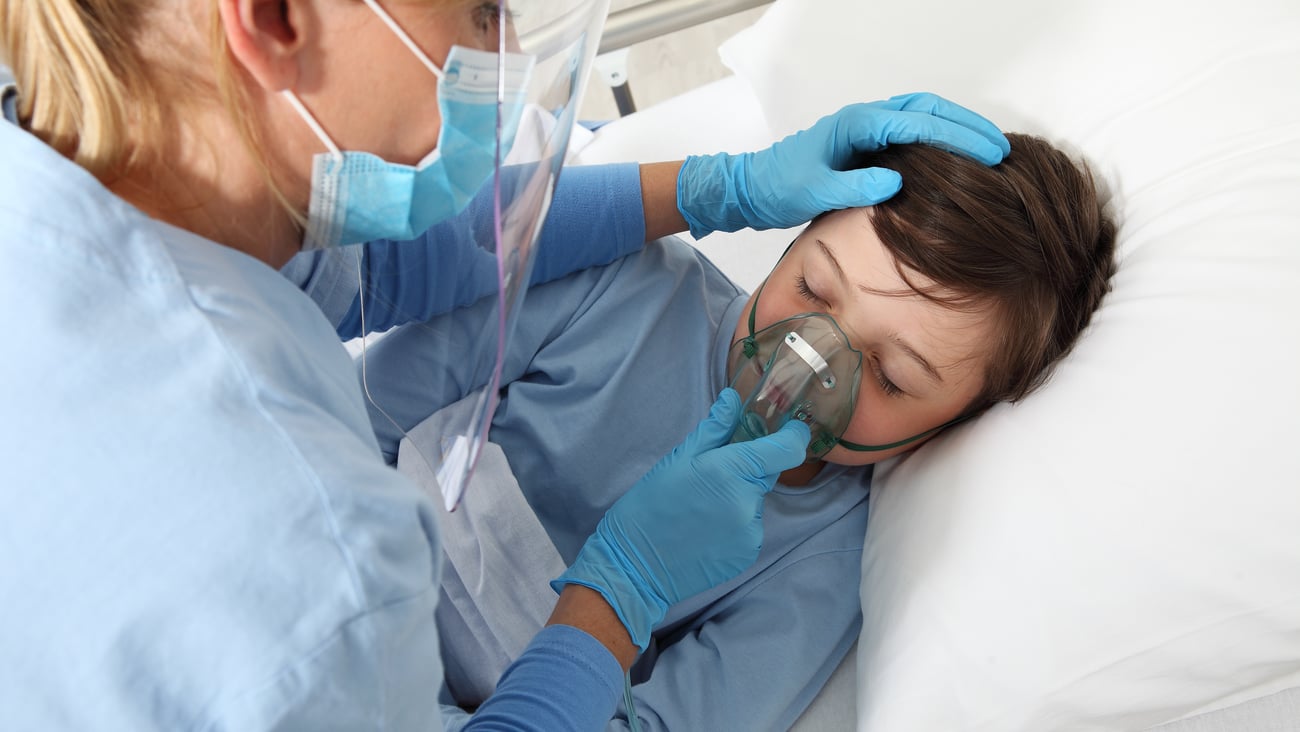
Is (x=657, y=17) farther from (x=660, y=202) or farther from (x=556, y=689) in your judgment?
(x=556, y=689)

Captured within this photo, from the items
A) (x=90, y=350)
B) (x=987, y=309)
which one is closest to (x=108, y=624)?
(x=90, y=350)

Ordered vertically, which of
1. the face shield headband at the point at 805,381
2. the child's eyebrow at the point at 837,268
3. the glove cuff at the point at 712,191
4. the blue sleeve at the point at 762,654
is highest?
the glove cuff at the point at 712,191

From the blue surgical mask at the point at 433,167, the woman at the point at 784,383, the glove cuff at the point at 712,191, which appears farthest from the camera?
the glove cuff at the point at 712,191

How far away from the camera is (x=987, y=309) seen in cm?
126

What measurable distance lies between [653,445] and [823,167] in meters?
0.49

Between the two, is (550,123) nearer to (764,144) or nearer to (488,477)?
(488,477)

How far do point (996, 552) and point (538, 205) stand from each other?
0.71 meters

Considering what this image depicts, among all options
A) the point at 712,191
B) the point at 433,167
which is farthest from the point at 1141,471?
the point at 433,167

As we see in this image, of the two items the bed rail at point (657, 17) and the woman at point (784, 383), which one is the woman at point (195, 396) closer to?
the woman at point (784, 383)

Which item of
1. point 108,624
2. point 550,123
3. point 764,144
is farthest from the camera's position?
point 764,144

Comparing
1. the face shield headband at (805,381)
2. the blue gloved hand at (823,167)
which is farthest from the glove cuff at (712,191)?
the face shield headband at (805,381)

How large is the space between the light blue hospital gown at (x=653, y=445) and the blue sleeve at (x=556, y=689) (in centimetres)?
19

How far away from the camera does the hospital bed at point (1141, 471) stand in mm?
1065

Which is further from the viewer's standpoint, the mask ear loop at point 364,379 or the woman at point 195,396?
the mask ear loop at point 364,379
